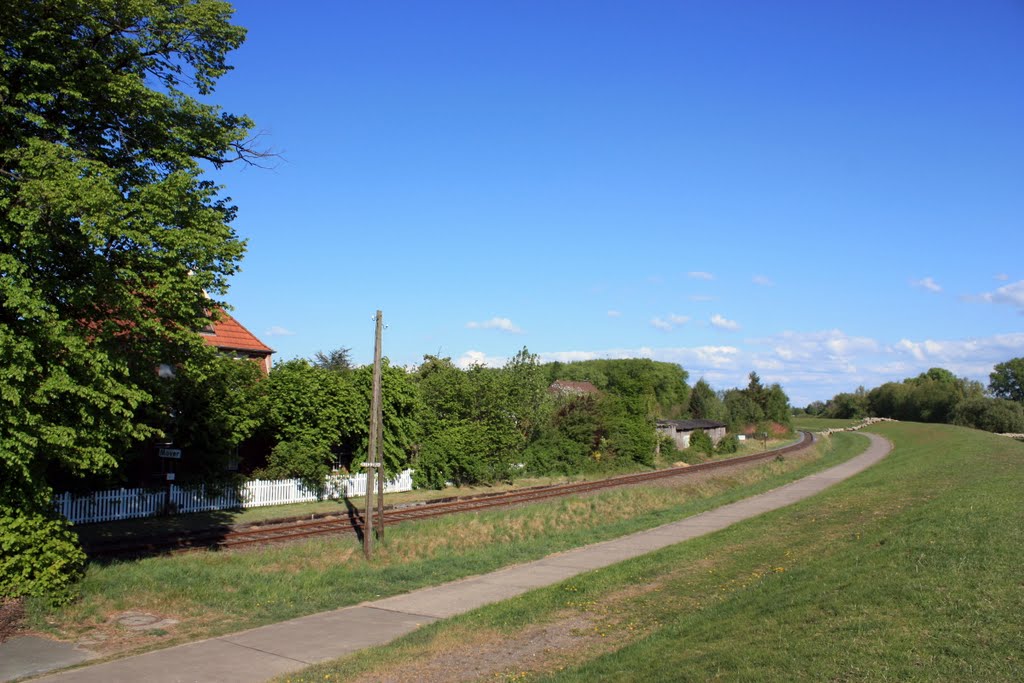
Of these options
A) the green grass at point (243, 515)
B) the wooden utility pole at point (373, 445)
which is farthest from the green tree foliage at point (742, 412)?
the wooden utility pole at point (373, 445)

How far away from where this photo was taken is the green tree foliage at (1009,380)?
15625 centimetres

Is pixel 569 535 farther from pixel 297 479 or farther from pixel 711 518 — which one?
pixel 297 479

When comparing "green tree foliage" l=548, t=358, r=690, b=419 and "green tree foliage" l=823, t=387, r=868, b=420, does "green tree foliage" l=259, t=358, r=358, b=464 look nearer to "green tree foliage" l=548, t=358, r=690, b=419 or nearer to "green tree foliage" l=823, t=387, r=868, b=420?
"green tree foliage" l=548, t=358, r=690, b=419

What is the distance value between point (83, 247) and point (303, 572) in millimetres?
8865

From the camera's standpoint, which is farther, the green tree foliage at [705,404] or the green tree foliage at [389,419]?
the green tree foliage at [705,404]

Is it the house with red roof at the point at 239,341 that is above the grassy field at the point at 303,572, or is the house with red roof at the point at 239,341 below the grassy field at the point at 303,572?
above

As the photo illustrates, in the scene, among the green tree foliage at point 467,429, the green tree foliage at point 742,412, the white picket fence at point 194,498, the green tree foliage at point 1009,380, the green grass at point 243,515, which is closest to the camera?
the green grass at point 243,515

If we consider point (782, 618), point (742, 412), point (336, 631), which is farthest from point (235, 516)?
point (742, 412)

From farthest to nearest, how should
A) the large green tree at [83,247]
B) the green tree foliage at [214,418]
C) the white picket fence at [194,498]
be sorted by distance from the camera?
the green tree foliage at [214,418] < the white picket fence at [194,498] < the large green tree at [83,247]

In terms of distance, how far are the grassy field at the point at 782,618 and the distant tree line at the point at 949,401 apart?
112 meters

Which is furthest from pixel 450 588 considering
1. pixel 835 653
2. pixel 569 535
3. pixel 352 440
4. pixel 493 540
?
pixel 352 440

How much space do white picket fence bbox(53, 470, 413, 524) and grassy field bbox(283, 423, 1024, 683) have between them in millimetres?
13817

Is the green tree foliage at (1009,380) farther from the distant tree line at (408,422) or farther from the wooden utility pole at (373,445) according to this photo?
the wooden utility pole at (373,445)

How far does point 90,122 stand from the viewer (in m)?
14.6
